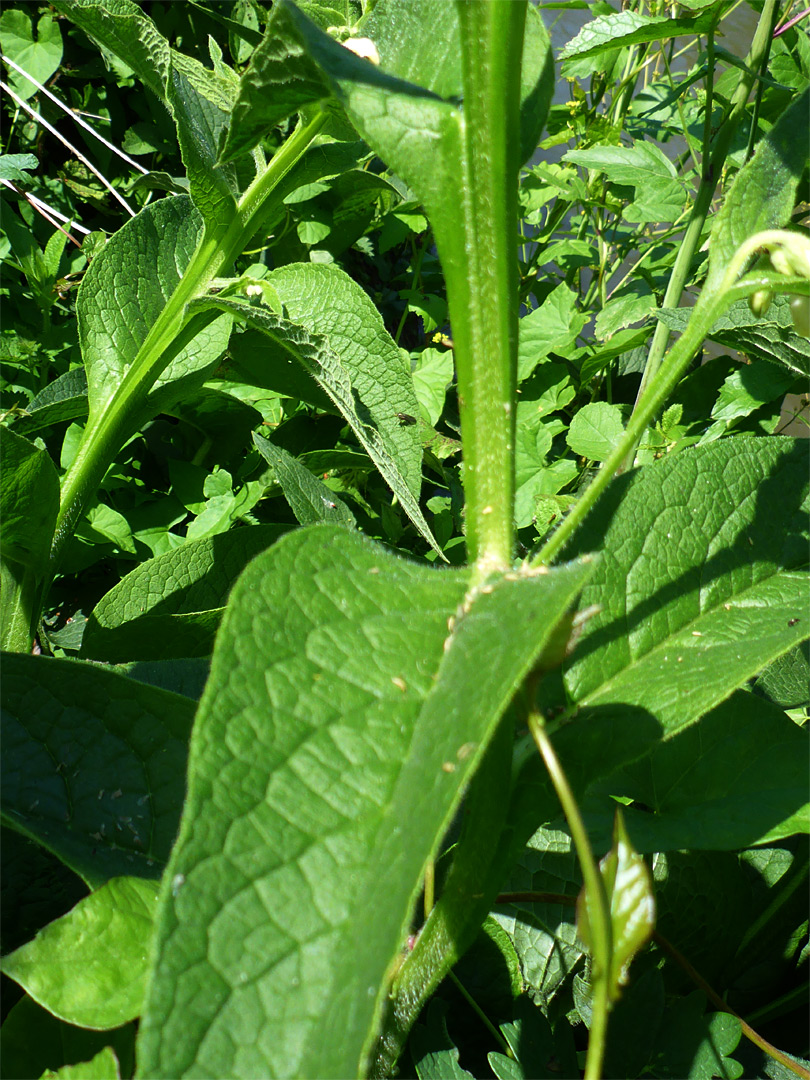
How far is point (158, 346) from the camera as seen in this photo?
3.07 feet

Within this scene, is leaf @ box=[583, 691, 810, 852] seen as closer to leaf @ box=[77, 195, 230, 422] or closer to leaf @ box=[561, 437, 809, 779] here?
leaf @ box=[561, 437, 809, 779]

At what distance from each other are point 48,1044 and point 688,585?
0.51 metres

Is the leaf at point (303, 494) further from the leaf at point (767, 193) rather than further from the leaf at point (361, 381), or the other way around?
the leaf at point (767, 193)

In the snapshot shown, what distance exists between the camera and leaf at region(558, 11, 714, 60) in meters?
1.12

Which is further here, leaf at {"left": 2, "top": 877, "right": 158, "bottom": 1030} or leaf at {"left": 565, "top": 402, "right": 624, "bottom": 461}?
leaf at {"left": 565, "top": 402, "right": 624, "bottom": 461}

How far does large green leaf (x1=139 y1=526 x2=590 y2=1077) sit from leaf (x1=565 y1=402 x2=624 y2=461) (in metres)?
0.94

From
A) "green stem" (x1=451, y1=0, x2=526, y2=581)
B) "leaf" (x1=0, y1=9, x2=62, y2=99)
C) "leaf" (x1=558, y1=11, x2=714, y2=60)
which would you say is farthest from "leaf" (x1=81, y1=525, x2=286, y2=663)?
"leaf" (x1=0, y1=9, x2=62, y2=99)

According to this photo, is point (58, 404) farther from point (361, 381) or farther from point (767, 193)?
point (767, 193)

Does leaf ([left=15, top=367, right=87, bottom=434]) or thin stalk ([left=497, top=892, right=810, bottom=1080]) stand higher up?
leaf ([left=15, top=367, right=87, bottom=434])

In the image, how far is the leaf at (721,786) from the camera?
0.60m

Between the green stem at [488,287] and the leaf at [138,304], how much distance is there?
1.72ft

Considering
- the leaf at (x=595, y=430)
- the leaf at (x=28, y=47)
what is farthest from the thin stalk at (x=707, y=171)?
the leaf at (x=28, y=47)

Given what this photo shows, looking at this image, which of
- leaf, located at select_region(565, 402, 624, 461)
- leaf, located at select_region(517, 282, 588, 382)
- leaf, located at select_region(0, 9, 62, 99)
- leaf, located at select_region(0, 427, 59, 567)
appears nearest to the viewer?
leaf, located at select_region(0, 427, 59, 567)

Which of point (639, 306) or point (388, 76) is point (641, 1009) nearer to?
point (388, 76)
